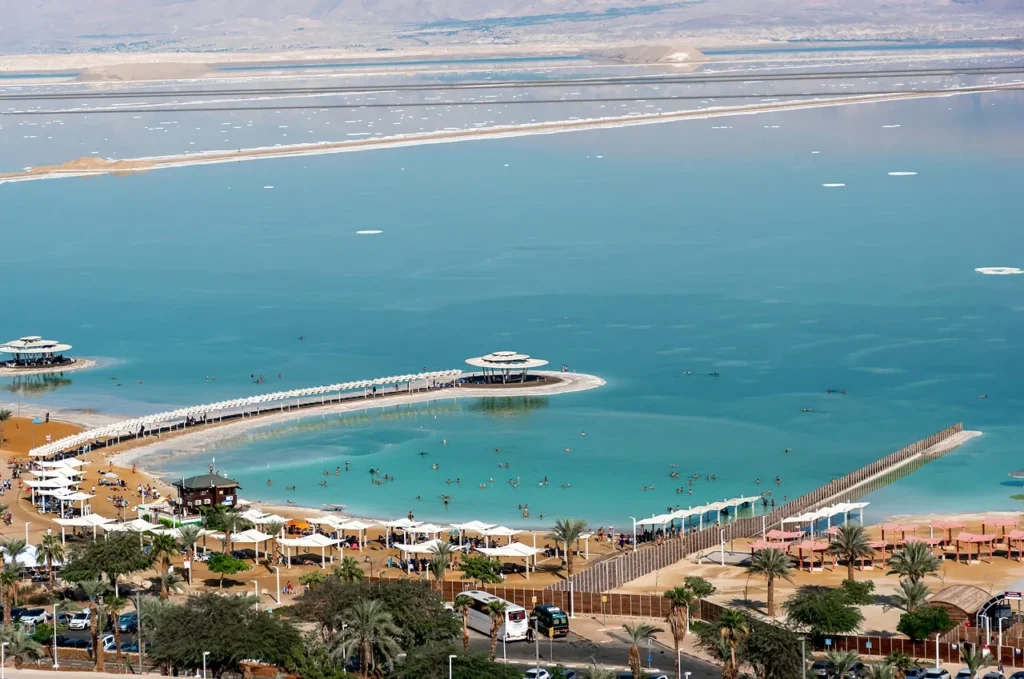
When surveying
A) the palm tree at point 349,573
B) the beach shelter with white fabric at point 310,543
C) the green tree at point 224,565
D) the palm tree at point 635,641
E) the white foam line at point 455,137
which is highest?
the white foam line at point 455,137

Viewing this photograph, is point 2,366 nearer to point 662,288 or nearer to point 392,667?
point 662,288

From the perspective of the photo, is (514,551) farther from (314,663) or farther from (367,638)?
(314,663)

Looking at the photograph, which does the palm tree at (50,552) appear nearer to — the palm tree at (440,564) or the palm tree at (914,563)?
the palm tree at (440,564)

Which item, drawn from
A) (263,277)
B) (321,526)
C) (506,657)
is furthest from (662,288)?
(506,657)

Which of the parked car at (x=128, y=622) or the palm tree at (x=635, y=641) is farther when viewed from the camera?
the parked car at (x=128, y=622)

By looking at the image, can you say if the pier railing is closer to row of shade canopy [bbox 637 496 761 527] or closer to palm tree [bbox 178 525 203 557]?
row of shade canopy [bbox 637 496 761 527]

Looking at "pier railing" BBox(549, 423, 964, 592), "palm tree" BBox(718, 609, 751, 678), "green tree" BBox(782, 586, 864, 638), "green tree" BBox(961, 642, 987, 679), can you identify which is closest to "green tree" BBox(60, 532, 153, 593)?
"pier railing" BBox(549, 423, 964, 592)

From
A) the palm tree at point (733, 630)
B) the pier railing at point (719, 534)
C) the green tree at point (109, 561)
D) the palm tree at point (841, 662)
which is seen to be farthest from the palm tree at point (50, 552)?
the palm tree at point (841, 662)
